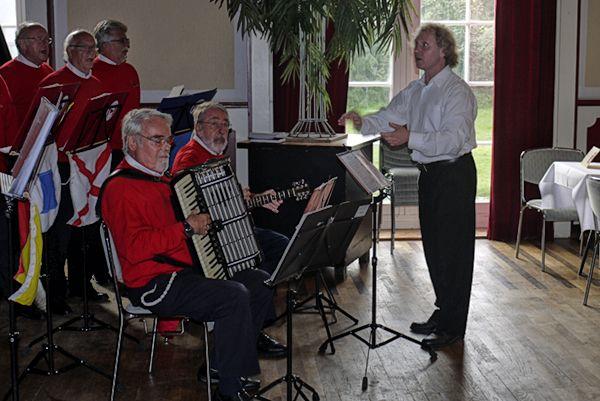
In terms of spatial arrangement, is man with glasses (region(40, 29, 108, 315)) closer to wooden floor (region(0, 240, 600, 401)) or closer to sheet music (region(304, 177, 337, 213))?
wooden floor (region(0, 240, 600, 401))

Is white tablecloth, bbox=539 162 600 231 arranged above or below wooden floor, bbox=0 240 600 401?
above

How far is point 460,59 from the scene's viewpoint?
799 centimetres

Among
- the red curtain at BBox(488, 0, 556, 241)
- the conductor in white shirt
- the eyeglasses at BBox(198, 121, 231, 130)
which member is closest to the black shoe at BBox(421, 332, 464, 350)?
the conductor in white shirt

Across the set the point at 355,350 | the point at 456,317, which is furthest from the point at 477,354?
the point at 355,350

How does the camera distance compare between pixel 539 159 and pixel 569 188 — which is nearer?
pixel 569 188

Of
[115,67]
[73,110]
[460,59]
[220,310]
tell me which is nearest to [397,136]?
[220,310]

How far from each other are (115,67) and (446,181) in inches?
86.8

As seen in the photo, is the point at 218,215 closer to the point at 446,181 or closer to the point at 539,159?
the point at 446,181

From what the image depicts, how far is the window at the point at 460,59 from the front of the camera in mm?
7922

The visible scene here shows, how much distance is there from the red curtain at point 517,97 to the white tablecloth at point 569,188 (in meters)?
1.09

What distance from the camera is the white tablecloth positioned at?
617cm

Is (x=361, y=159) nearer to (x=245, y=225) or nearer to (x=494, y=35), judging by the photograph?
(x=245, y=225)

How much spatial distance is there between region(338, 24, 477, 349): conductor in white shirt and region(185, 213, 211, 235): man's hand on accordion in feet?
4.29

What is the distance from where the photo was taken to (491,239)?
25.9 ft
